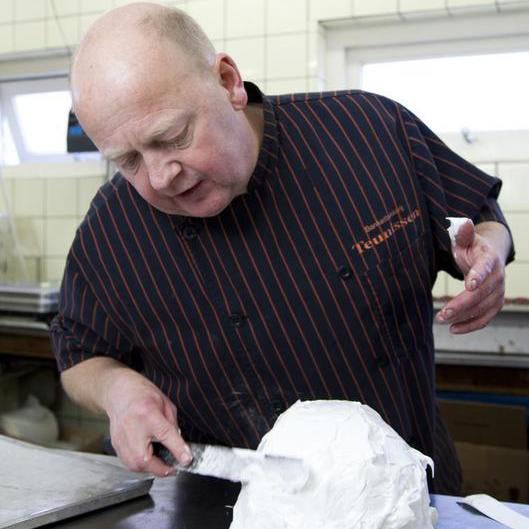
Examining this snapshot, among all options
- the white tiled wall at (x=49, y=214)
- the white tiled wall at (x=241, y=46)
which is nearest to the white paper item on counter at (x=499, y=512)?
the white tiled wall at (x=241, y=46)

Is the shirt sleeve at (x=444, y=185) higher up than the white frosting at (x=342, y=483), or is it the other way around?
the shirt sleeve at (x=444, y=185)

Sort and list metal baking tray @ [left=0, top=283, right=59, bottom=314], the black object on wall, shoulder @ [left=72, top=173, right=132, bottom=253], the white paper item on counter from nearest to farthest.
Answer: the white paper item on counter
shoulder @ [left=72, top=173, right=132, bottom=253]
metal baking tray @ [left=0, top=283, right=59, bottom=314]
the black object on wall

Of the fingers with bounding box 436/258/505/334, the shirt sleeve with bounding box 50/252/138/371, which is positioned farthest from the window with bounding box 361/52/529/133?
the shirt sleeve with bounding box 50/252/138/371

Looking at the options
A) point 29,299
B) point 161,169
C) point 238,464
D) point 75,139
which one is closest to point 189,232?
point 161,169

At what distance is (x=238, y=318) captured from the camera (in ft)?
4.42

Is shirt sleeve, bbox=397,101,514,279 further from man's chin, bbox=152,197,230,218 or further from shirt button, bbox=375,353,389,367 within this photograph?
man's chin, bbox=152,197,230,218

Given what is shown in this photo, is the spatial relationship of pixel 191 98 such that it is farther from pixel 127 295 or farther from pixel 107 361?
pixel 107 361

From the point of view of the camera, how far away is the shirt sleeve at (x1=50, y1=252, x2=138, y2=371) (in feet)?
4.75

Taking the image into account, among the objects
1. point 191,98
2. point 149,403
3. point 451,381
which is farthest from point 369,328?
point 451,381

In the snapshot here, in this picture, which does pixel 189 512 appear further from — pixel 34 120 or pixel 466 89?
pixel 34 120

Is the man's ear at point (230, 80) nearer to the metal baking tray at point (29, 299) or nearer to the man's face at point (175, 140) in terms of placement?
the man's face at point (175, 140)

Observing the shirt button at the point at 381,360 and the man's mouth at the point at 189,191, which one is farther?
the shirt button at the point at 381,360

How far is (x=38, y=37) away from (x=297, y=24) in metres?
1.36

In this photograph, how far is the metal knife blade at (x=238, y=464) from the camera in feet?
3.15
